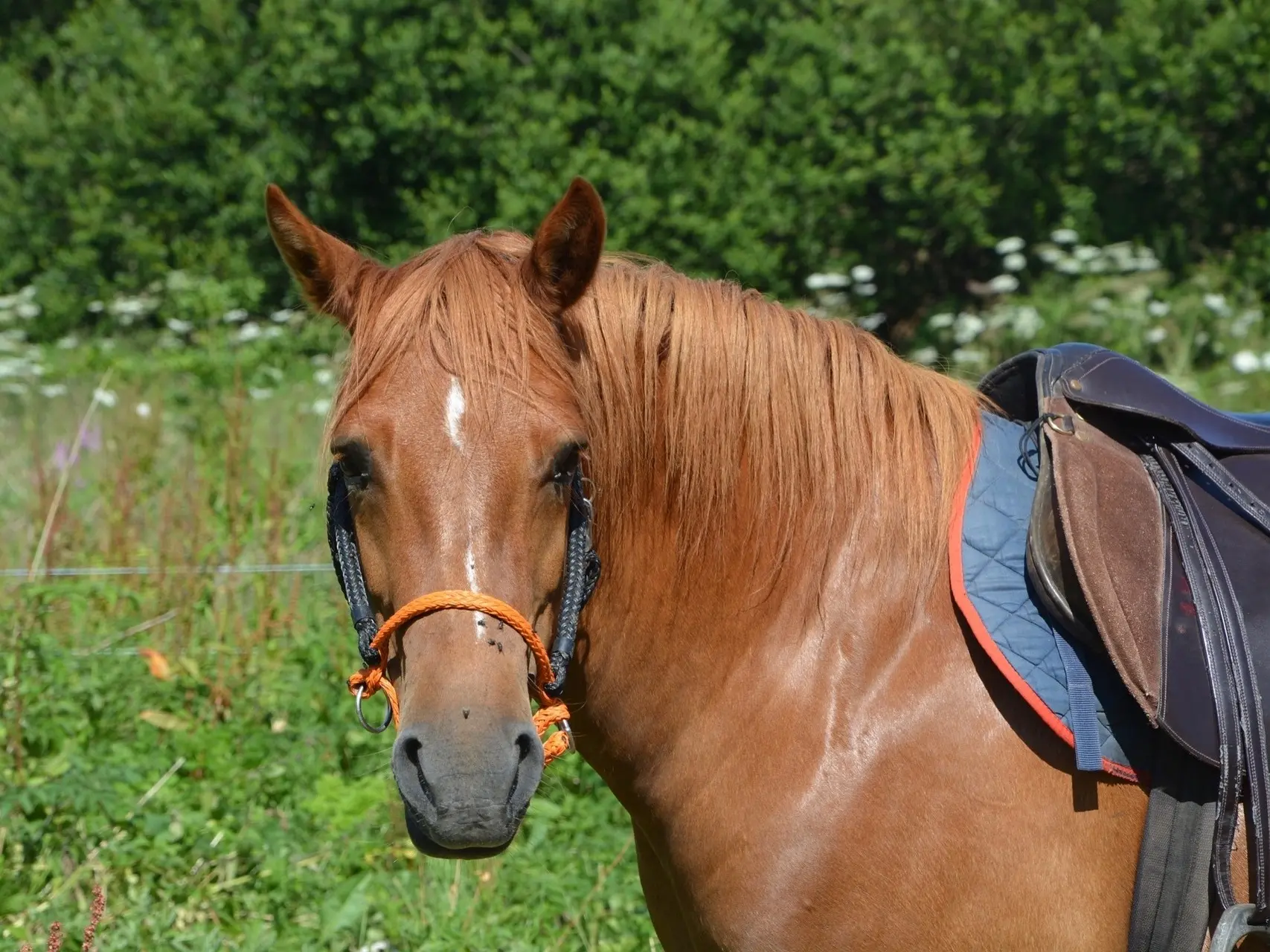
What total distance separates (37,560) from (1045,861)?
12.7 feet

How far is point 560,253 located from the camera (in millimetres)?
2076

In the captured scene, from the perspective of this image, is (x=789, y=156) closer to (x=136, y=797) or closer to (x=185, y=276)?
(x=185, y=276)

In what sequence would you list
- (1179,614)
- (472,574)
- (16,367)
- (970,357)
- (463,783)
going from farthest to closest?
(16,367) < (970,357) < (1179,614) < (472,574) < (463,783)

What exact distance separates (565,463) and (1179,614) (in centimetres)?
100

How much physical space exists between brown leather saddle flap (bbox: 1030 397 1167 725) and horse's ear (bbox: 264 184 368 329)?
1.24 m

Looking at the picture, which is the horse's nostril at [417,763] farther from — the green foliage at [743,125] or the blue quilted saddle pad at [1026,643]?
the green foliage at [743,125]

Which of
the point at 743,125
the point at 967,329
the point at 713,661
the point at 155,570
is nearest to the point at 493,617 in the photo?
the point at 713,661

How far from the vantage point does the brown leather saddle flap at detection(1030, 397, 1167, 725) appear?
1.89 metres

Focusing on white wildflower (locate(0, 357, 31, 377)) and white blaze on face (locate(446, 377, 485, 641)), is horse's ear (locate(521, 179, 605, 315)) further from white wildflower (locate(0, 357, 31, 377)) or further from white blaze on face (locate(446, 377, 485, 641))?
white wildflower (locate(0, 357, 31, 377))

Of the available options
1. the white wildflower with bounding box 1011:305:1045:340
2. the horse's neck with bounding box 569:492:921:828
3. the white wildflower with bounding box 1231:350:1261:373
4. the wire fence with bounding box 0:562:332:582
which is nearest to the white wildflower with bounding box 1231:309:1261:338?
the white wildflower with bounding box 1231:350:1261:373

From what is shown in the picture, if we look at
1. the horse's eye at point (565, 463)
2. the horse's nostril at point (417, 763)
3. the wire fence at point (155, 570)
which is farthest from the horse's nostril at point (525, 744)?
the wire fence at point (155, 570)

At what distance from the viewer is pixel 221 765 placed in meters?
3.93

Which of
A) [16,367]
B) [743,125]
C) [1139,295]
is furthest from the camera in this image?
[743,125]

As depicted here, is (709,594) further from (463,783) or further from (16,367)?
(16,367)
